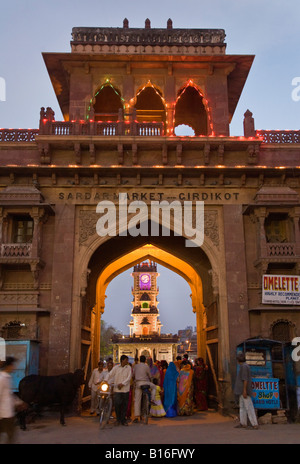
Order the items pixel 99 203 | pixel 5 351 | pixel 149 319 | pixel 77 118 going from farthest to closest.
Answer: pixel 149 319
pixel 77 118
pixel 99 203
pixel 5 351

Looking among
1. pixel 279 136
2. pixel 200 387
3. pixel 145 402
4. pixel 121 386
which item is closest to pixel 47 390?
pixel 121 386

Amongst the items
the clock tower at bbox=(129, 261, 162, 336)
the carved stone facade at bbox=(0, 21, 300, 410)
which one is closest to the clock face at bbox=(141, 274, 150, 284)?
the clock tower at bbox=(129, 261, 162, 336)

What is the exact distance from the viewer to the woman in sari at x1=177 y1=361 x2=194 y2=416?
11.9m

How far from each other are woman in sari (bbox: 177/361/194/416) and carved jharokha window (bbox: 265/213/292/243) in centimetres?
465

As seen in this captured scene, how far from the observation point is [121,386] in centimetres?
962

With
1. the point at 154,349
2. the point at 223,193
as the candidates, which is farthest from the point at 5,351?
the point at 154,349

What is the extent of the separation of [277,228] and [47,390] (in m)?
8.14

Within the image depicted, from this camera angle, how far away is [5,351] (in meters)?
10.7

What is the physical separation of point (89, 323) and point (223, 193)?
5.94 meters

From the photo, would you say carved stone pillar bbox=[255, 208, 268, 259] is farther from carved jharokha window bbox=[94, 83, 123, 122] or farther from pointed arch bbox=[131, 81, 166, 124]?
carved jharokha window bbox=[94, 83, 123, 122]

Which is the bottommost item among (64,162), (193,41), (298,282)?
(298,282)

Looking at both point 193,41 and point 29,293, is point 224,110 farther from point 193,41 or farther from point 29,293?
point 29,293

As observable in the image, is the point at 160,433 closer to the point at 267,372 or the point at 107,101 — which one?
the point at 267,372

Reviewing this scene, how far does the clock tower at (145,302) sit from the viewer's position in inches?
2312
